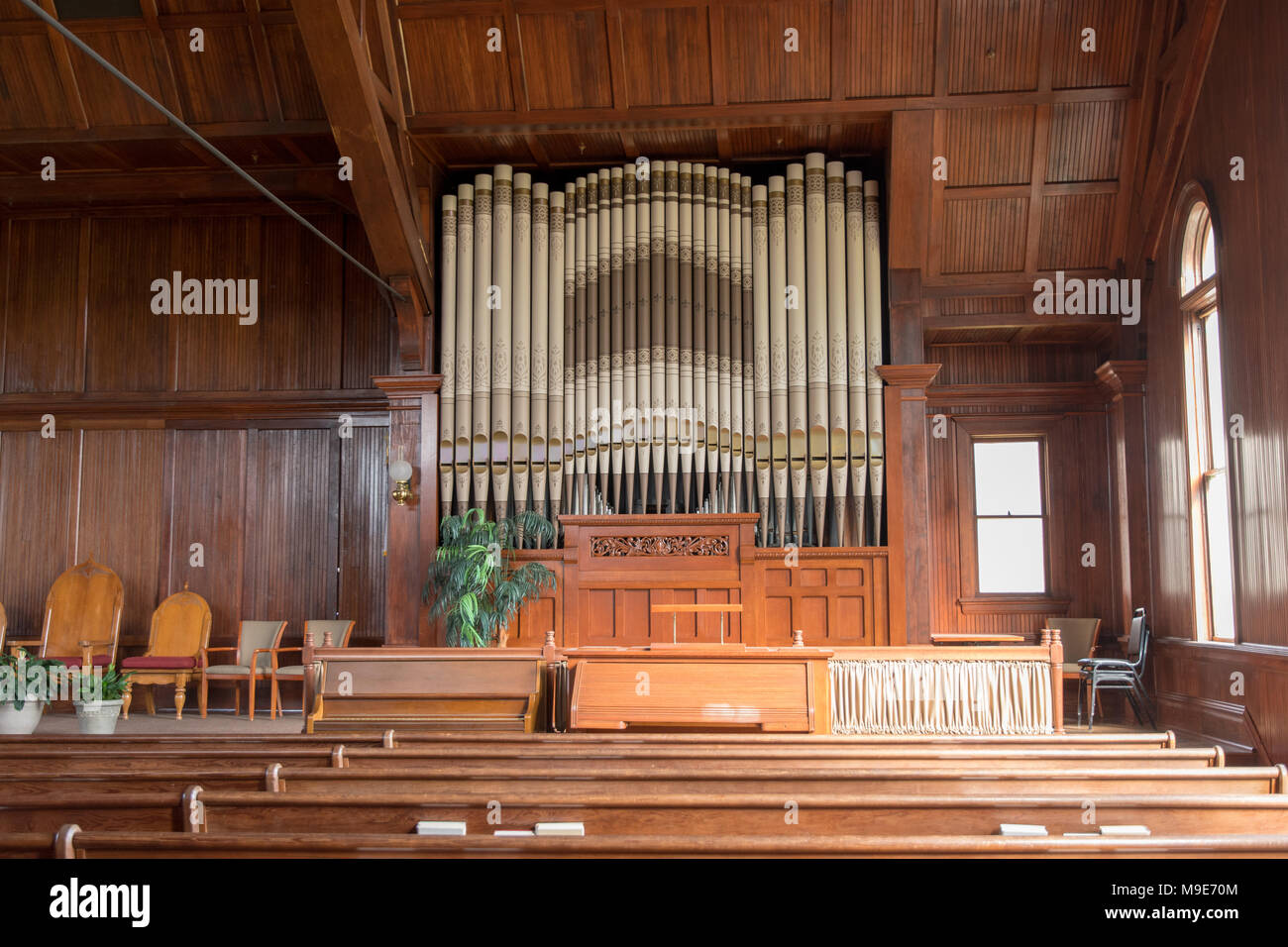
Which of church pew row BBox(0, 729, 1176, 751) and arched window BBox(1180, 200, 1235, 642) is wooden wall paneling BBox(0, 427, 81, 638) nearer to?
church pew row BBox(0, 729, 1176, 751)

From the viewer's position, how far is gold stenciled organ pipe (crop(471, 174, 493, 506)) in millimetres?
8773

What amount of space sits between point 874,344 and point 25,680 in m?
6.41

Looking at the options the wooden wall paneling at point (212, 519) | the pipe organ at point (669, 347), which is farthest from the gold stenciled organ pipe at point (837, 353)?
the wooden wall paneling at point (212, 519)

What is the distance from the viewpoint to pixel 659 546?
334 inches

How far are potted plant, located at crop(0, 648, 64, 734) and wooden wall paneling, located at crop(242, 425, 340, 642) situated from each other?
88.0 inches

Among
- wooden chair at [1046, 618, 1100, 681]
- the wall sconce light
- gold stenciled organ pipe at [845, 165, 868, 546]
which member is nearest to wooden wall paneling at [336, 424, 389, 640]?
the wall sconce light

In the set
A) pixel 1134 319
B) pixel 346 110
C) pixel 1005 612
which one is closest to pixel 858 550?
pixel 1005 612

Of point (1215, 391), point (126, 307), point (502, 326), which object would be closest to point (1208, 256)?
point (1215, 391)

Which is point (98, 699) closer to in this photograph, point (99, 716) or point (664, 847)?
point (99, 716)

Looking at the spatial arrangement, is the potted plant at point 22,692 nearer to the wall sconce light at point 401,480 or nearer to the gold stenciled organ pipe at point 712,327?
the wall sconce light at point 401,480

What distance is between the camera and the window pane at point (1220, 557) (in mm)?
7164
